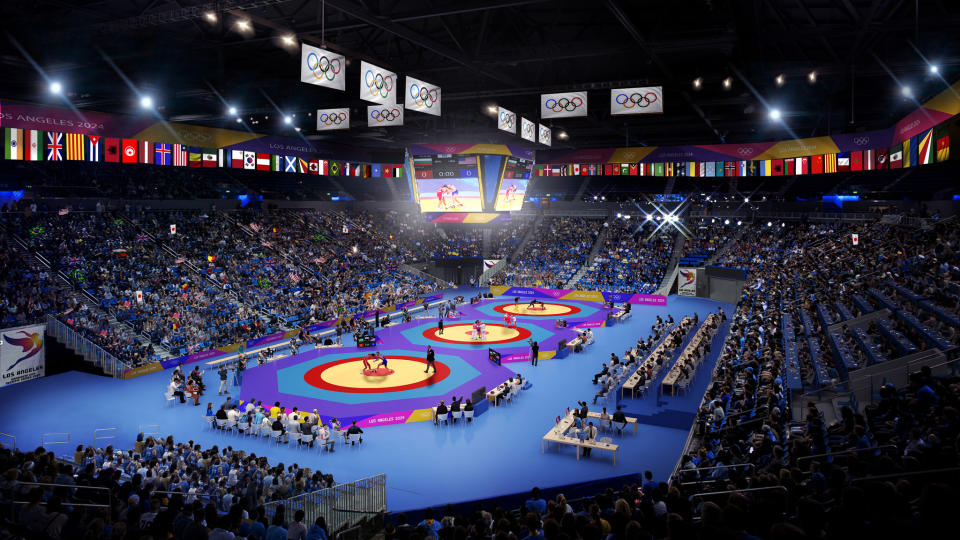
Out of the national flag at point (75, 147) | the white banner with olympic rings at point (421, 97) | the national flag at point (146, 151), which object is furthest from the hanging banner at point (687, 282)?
the national flag at point (75, 147)

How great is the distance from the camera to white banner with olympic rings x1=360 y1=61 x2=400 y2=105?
16844 mm

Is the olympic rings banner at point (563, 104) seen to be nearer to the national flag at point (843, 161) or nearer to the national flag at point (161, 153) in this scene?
the national flag at point (161, 153)

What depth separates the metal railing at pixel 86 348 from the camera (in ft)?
80.4

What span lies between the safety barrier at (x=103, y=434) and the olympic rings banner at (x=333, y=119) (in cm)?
1474

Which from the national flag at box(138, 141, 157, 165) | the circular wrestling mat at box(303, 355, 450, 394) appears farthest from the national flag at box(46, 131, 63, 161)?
the circular wrestling mat at box(303, 355, 450, 394)

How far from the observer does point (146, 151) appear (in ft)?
111

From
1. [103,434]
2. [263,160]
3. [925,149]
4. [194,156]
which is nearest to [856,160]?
[925,149]

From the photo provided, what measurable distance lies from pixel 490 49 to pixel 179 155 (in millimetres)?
23357

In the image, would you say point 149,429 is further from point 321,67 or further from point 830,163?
point 830,163

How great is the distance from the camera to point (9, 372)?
75.0 feet

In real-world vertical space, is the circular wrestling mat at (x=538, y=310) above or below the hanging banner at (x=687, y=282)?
below

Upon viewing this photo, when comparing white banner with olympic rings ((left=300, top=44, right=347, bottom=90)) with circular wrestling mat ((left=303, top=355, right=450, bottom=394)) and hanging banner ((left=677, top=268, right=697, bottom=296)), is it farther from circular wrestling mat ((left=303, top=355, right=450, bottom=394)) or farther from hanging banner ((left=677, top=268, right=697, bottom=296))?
hanging banner ((left=677, top=268, right=697, bottom=296))

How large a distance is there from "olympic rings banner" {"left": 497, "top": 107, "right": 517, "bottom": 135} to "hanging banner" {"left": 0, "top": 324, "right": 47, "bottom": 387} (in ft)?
71.5

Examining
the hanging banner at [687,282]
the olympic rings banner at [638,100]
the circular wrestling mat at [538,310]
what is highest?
the olympic rings banner at [638,100]
